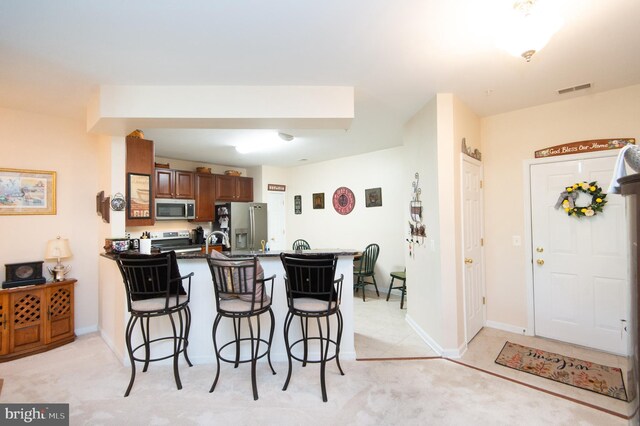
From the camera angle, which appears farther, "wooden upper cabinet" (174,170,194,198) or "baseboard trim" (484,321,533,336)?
"wooden upper cabinet" (174,170,194,198)

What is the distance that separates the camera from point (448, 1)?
5.42 feet

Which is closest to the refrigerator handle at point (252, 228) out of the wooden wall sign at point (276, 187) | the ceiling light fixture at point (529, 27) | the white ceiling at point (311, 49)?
the wooden wall sign at point (276, 187)

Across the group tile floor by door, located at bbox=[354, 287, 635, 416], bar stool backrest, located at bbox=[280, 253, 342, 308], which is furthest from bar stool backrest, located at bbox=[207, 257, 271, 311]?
tile floor by door, located at bbox=[354, 287, 635, 416]

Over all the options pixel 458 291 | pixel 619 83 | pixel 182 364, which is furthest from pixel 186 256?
pixel 619 83

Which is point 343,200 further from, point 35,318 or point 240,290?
point 35,318

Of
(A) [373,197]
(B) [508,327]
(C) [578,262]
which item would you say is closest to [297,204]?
(A) [373,197]

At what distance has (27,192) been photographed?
3.19 m

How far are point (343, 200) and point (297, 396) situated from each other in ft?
13.2

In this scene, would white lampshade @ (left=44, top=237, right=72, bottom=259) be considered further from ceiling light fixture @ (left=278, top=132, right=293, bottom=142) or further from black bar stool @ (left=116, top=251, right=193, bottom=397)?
ceiling light fixture @ (left=278, top=132, right=293, bottom=142)

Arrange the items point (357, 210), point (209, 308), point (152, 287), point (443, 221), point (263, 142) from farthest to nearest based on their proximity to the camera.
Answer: point (357, 210) < point (263, 142) < point (443, 221) < point (209, 308) < point (152, 287)

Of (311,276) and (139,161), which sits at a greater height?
(139,161)

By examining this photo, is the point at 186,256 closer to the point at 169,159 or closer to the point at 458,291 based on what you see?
the point at 458,291

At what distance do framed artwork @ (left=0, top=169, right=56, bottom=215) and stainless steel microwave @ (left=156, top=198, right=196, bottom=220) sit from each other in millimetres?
1577

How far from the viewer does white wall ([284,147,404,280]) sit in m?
5.07
